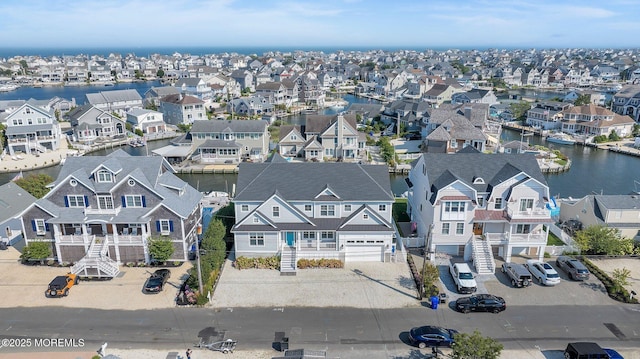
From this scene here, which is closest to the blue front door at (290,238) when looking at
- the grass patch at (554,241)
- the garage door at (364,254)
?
the garage door at (364,254)

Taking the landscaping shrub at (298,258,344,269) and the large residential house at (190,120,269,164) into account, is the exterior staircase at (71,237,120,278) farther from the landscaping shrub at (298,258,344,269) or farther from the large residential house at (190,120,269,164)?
the large residential house at (190,120,269,164)

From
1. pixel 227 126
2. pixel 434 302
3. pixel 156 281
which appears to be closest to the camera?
pixel 434 302

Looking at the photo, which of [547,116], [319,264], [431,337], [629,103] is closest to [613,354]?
[431,337]

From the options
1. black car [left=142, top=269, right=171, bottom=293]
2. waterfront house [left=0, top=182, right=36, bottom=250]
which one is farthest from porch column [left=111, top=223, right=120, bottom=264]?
waterfront house [left=0, top=182, right=36, bottom=250]

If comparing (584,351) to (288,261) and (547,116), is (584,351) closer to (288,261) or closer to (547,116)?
(288,261)

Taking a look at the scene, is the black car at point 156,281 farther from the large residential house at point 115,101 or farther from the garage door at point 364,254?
the large residential house at point 115,101

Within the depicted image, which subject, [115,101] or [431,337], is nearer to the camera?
[431,337]

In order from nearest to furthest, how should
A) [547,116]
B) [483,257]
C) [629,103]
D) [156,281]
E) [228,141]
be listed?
[156,281] → [483,257] → [228,141] → [547,116] → [629,103]
